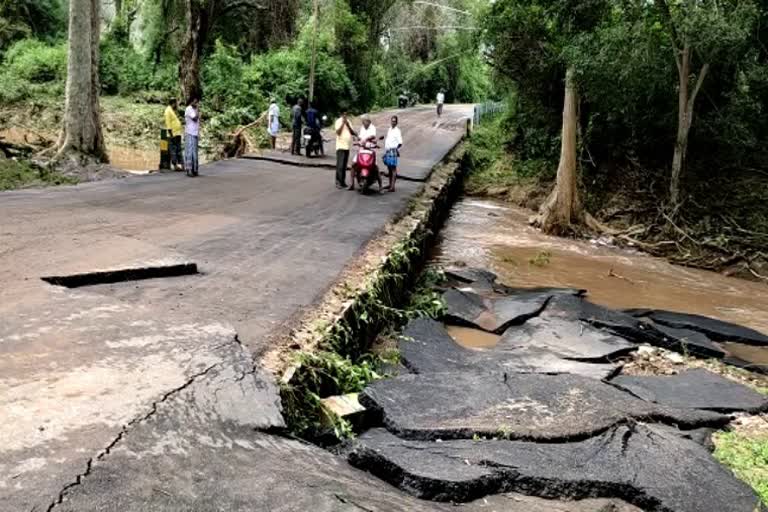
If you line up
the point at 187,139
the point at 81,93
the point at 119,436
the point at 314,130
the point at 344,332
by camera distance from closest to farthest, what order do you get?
the point at 119,436
the point at 344,332
the point at 187,139
the point at 81,93
the point at 314,130

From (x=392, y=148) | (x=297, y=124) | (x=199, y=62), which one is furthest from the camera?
(x=199, y=62)

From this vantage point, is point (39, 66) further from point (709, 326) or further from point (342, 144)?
point (709, 326)

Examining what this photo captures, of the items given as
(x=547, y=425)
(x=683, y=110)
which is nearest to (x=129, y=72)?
(x=683, y=110)

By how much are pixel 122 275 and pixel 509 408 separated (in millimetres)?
3875

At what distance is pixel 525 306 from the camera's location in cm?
1045

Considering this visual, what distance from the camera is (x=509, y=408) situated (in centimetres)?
590

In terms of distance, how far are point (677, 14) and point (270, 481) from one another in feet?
53.0

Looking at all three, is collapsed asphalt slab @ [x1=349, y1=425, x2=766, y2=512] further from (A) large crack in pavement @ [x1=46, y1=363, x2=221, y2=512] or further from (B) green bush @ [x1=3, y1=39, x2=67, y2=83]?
(B) green bush @ [x1=3, y1=39, x2=67, y2=83]

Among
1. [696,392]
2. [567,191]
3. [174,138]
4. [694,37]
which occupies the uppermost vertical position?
[694,37]

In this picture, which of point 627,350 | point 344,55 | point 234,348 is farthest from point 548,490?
point 344,55

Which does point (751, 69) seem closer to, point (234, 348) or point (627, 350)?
point (627, 350)

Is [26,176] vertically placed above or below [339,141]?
below

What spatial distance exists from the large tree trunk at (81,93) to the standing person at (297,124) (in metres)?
5.17

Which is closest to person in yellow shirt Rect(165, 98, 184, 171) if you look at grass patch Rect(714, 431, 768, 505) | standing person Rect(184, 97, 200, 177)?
standing person Rect(184, 97, 200, 177)
